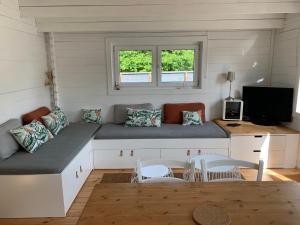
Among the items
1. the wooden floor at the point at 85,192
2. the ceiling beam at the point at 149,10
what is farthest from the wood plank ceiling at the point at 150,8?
the wooden floor at the point at 85,192

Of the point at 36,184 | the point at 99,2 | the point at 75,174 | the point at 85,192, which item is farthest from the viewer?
the point at 99,2

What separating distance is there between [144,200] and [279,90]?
3.04 m

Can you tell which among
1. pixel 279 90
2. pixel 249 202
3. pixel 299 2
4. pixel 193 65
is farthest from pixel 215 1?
pixel 249 202

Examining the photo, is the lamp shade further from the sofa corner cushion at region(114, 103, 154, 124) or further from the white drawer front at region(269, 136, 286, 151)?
the sofa corner cushion at region(114, 103, 154, 124)

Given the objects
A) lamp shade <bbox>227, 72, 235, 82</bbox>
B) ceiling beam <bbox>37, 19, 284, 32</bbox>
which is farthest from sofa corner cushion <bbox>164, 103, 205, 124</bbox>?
ceiling beam <bbox>37, 19, 284, 32</bbox>

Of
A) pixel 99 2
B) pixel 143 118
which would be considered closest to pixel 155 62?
pixel 143 118

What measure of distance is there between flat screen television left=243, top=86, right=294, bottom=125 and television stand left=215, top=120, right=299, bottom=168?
28 cm

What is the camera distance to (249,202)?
1.41 meters

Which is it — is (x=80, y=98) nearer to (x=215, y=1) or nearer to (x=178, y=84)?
(x=178, y=84)

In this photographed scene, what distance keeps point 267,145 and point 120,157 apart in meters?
2.12

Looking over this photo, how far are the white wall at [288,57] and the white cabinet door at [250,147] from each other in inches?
22.1

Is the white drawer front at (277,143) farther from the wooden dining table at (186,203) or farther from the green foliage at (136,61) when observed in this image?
the green foliage at (136,61)

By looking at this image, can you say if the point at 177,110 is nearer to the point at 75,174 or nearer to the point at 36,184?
the point at 75,174

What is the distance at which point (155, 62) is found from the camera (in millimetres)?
4188
